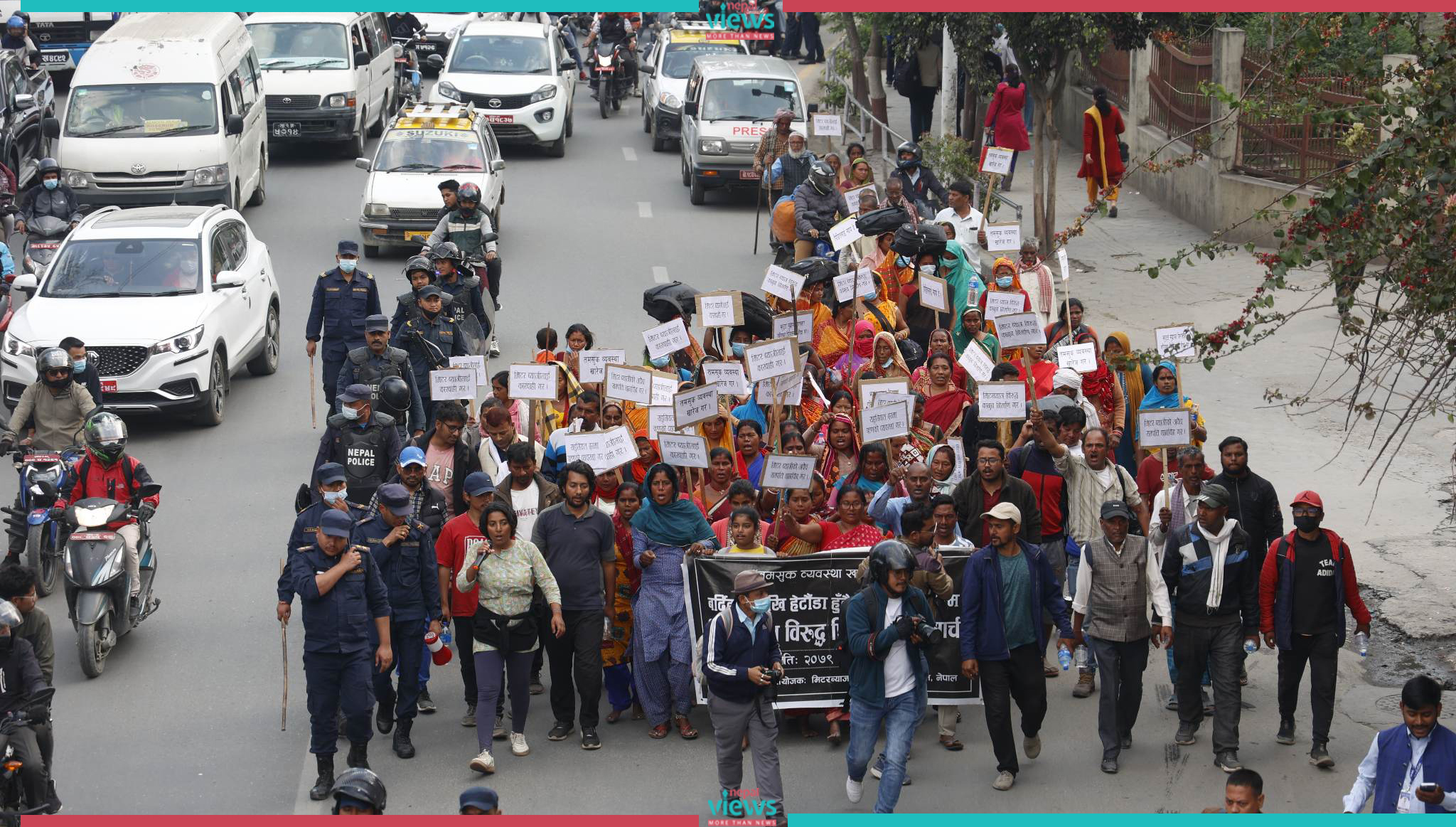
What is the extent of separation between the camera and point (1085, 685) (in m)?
11.3

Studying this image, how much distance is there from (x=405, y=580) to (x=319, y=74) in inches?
729

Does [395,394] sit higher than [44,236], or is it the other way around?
[395,394]

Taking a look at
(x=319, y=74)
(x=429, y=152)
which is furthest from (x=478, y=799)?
(x=319, y=74)

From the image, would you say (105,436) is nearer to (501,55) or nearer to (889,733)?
(889,733)

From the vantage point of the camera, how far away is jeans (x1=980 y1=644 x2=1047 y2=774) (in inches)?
389

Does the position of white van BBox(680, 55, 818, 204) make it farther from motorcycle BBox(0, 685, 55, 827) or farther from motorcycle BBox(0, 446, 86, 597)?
motorcycle BBox(0, 685, 55, 827)

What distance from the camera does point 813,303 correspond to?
51.2 feet

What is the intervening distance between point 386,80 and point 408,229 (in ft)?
30.9

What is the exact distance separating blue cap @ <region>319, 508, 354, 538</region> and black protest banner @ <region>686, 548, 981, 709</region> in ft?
6.98

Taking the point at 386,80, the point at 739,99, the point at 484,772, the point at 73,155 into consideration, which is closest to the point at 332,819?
the point at 484,772

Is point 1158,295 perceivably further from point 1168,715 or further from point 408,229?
point 1168,715

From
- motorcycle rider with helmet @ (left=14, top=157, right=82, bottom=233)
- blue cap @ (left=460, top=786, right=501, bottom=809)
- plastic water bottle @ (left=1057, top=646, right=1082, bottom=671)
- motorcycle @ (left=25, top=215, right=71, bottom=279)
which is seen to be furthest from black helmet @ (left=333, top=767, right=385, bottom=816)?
motorcycle rider with helmet @ (left=14, top=157, right=82, bottom=233)

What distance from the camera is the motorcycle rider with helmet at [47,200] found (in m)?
20.2

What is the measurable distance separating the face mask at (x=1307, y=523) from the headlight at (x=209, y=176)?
636 inches
